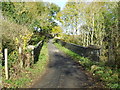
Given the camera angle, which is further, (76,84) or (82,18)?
(82,18)

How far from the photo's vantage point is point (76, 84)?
248 inches

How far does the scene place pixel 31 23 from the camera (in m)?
15.7

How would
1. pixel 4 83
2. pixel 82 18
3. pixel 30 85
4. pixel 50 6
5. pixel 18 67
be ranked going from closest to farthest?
pixel 4 83
pixel 30 85
pixel 18 67
pixel 82 18
pixel 50 6

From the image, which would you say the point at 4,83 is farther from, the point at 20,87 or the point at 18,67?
the point at 18,67

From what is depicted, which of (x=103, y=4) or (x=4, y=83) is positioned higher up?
(x=103, y=4)

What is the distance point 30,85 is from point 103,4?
1834 cm

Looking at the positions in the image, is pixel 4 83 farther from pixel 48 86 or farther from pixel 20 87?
pixel 48 86

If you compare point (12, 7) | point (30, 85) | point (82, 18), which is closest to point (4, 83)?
point (30, 85)

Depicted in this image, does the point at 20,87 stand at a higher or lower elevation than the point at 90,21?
lower

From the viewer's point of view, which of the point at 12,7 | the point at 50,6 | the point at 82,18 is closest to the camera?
the point at 12,7

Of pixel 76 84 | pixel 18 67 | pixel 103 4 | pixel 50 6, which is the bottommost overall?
pixel 76 84

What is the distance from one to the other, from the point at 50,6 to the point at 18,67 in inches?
1432

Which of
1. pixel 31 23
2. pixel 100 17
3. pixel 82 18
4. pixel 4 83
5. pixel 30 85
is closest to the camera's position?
pixel 4 83

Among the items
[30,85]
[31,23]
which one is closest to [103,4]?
[31,23]
